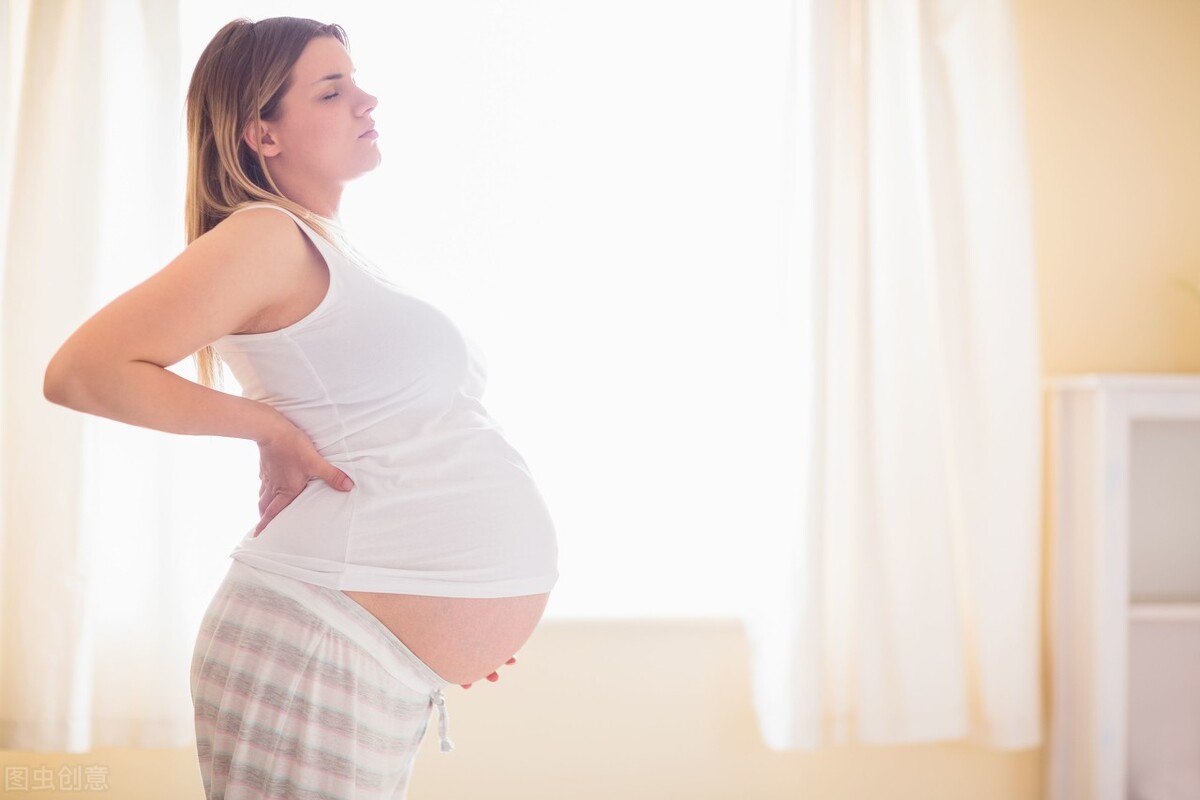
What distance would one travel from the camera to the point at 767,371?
1.94 m

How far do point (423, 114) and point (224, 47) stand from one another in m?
0.94

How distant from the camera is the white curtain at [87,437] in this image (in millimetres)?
1757

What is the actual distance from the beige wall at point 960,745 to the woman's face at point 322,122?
1152mm

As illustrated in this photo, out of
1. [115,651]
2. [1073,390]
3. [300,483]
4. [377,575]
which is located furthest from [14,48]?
[1073,390]

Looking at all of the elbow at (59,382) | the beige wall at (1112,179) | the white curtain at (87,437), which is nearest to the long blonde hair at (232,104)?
the elbow at (59,382)

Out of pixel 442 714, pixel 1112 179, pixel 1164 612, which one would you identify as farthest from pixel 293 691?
pixel 1112 179

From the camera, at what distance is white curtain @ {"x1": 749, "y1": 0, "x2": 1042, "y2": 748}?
189 centimetres

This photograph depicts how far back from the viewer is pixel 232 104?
1.06 m

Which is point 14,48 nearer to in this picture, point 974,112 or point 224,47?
point 224,47

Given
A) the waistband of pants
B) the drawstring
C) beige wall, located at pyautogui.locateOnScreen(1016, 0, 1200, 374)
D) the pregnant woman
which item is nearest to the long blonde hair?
the pregnant woman

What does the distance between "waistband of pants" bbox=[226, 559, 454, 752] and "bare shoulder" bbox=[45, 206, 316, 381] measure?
24 centimetres

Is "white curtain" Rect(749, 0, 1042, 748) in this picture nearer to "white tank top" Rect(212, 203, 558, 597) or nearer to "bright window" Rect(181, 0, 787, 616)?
"bright window" Rect(181, 0, 787, 616)

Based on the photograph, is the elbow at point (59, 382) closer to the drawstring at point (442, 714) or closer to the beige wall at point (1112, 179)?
the drawstring at point (442, 714)

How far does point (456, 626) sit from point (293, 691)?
0.57 feet
